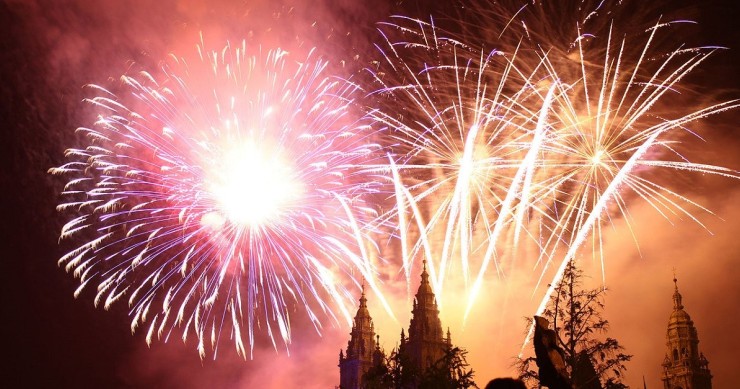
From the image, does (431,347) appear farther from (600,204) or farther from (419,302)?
(600,204)

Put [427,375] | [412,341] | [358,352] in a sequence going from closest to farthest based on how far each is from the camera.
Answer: [427,375], [412,341], [358,352]

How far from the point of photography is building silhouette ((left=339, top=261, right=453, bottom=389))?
9506 cm

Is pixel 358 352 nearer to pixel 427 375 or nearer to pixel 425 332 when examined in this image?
pixel 425 332

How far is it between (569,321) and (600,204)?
4.52 meters

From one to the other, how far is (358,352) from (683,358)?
42.0 meters

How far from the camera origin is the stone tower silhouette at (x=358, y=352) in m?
105

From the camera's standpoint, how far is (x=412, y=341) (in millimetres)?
96375

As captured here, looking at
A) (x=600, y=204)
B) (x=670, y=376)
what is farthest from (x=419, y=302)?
(x=600, y=204)

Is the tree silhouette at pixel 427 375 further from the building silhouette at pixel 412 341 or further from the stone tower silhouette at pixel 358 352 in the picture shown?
the stone tower silhouette at pixel 358 352

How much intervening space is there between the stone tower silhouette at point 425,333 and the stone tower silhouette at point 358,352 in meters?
9.24

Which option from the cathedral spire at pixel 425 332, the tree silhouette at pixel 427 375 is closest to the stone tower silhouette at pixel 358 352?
the cathedral spire at pixel 425 332

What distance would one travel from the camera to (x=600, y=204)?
94.2ft

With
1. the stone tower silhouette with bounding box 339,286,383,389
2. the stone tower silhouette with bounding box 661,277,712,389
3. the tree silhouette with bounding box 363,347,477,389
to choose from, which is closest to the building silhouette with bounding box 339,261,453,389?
the stone tower silhouette with bounding box 339,286,383,389

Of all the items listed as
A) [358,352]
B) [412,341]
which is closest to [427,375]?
[412,341]
